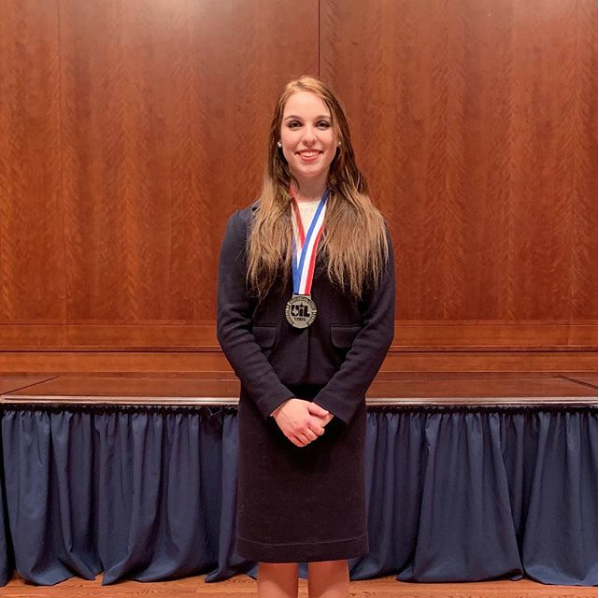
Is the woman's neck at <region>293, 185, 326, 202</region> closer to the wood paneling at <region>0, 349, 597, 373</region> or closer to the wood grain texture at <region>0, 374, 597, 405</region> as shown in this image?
the wood grain texture at <region>0, 374, 597, 405</region>

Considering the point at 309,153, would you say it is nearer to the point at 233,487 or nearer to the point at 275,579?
the point at 275,579

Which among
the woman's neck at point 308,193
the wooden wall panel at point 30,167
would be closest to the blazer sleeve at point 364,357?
the woman's neck at point 308,193

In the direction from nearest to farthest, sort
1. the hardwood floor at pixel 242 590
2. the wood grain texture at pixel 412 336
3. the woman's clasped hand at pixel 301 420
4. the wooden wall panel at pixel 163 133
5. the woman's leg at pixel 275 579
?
the woman's clasped hand at pixel 301 420, the woman's leg at pixel 275 579, the hardwood floor at pixel 242 590, the wooden wall panel at pixel 163 133, the wood grain texture at pixel 412 336

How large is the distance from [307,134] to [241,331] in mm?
501

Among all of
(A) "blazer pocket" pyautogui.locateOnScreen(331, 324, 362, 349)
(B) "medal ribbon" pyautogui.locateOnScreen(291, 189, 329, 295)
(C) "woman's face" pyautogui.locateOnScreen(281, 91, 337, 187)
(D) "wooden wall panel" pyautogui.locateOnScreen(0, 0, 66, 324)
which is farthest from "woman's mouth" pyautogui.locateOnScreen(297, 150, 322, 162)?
(D) "wooden wall panel" pyautogui.locateOnScreen(0, 0, 66, 324)

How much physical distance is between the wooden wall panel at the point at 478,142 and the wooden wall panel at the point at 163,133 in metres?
0.37

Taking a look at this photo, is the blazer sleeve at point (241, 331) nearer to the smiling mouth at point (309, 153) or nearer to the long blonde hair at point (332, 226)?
the long blonde hair at point (332, 226)

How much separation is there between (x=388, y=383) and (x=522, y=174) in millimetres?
1295

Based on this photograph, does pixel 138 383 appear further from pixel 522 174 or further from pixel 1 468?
pixel 522 174

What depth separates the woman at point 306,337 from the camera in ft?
Answer: 5.11

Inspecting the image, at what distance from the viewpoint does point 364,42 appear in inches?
125

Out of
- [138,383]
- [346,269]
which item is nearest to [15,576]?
[138,383]

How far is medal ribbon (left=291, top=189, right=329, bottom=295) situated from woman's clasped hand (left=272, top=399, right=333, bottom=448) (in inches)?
10.6

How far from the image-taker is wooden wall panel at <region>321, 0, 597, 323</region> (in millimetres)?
3180
